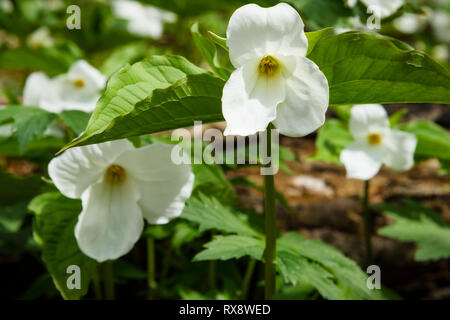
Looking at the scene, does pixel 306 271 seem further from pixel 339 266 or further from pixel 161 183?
pixel 161 183

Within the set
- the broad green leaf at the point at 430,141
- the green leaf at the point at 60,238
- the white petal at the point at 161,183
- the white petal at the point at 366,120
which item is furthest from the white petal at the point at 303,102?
the broad green leaf at the point at 430,141

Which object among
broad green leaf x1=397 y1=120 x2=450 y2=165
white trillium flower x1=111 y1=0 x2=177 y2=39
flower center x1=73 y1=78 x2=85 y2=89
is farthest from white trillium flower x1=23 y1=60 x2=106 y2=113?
white trillium flower x1=111 y1=0 x2=177 y2=39

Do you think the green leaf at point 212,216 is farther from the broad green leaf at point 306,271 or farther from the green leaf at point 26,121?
the green leaf at point 26,121

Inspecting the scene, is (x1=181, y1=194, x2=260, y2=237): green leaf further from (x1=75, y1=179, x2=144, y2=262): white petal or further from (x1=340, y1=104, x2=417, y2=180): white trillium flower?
(x1=340, y1=104, x2=417, y2=180): white trillium flower

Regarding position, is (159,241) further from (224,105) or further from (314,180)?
(224,105)

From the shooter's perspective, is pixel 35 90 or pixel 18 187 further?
pixel 35 90

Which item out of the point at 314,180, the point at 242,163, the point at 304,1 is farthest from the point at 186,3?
the point at 242,163

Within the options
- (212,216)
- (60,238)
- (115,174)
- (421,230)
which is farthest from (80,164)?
(421,230)
